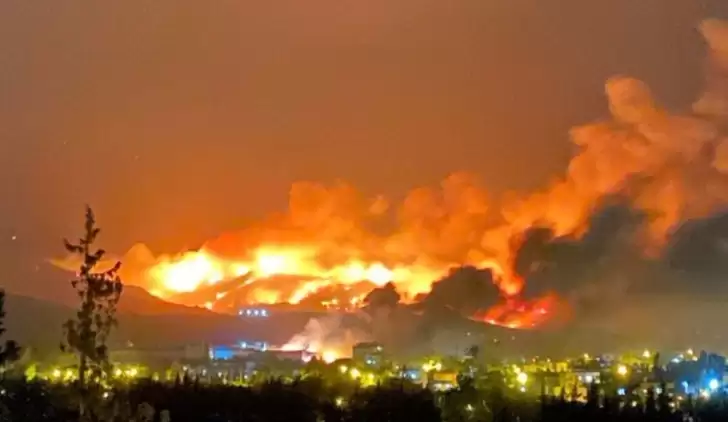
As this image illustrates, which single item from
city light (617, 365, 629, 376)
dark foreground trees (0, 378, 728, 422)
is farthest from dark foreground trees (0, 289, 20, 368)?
city light (617, 365, 629, 376)

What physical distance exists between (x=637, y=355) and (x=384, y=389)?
37.1 meters

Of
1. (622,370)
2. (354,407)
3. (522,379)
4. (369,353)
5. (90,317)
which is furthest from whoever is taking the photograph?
(369,353)

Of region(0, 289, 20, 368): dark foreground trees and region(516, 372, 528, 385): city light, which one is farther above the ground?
region(516, 372, 528, 385): city light

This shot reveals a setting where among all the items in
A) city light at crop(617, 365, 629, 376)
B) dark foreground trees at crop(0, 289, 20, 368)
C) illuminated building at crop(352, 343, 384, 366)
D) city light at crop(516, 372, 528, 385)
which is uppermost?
illuminated building at crop(352, 343, 384, 366)

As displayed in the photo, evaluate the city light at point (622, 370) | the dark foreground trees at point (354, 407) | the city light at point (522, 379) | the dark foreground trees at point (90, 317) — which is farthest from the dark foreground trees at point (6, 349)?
the city light at point (622, 370)

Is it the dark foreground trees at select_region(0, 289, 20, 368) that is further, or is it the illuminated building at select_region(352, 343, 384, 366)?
the illuminated building at select_region(352, 343, 384, 366)

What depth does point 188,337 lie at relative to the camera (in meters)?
82.4

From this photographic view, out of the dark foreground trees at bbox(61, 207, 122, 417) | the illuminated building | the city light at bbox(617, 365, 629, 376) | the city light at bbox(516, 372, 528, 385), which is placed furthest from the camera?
the illuminated building

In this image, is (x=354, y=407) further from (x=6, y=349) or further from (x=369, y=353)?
(x=369, y=353)

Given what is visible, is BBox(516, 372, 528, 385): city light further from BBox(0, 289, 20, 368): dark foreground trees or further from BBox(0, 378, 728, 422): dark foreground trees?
BBox(0, 289, 20, 368): dark foreground trees

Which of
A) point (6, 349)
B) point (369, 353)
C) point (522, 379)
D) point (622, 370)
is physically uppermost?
point (369, 353)

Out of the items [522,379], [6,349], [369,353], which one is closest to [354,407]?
[522,379]

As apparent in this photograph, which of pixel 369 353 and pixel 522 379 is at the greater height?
pixel 369 353

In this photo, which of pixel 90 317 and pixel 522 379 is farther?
pixel 522 379
